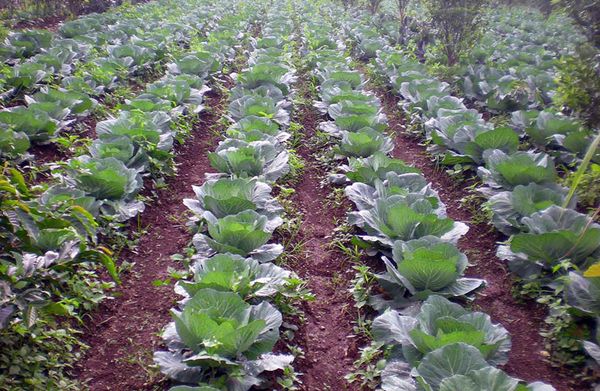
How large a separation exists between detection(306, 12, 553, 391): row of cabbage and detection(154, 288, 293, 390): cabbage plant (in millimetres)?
692

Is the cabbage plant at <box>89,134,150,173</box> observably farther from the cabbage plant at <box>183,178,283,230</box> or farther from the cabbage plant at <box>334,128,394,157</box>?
A: the cabbage plant at <box>334,128,394,157</box>

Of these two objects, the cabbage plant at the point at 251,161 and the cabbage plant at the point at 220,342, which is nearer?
the cabbage plant at the point at 220,342

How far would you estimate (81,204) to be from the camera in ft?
11.9

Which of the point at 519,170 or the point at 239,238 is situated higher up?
the point at 519,170

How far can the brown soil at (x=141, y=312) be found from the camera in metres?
2.84

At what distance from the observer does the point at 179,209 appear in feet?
15.7

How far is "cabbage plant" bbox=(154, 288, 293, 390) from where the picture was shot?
2.50 meters

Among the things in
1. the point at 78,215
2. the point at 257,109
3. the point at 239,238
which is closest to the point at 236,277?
the point at 239,238

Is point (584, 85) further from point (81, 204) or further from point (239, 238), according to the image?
point (81, 204)

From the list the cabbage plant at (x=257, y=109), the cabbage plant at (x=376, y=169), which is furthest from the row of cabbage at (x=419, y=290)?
the cabbage plant at (x=257, y=109)

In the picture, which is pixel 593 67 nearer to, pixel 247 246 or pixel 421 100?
pixel 421 100

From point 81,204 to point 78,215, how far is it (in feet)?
Answer: 1.31

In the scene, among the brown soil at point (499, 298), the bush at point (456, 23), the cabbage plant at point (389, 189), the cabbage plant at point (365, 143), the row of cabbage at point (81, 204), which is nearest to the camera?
the row of cabbage at point (81, 204)

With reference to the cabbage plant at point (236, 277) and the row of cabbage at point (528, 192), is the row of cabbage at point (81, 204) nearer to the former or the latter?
the cabbage plant at point (236, 277)
